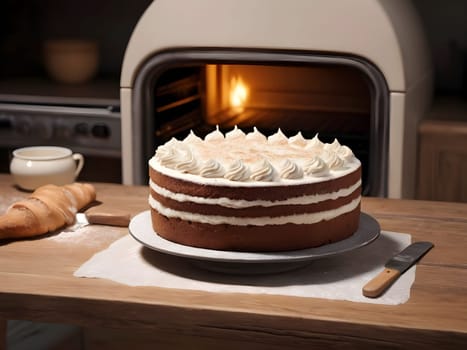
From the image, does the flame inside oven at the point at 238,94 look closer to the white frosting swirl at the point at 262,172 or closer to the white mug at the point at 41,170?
the white mug at the point at 41,170

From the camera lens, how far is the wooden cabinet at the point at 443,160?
237 centimetres

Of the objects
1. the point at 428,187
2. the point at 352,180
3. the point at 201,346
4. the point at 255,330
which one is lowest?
the point at 201,346

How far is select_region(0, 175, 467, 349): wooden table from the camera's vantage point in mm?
1055

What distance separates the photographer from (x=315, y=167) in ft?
4.03

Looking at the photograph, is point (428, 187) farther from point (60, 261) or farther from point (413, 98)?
point (60, 261)

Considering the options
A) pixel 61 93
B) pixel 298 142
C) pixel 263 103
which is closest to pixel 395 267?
pixel 298 142

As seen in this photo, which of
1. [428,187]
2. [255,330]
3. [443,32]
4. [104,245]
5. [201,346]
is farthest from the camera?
[443,32]

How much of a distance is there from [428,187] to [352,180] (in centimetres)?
123

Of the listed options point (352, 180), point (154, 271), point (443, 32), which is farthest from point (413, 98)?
point (154, 271)

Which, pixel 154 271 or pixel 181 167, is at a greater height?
pixel 181 167

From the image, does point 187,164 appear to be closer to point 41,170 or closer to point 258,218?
point 258,218

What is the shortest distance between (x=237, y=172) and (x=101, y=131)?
1483 millimetres

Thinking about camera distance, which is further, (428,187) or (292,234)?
(428,187)

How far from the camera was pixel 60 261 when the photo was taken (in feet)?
4.23
